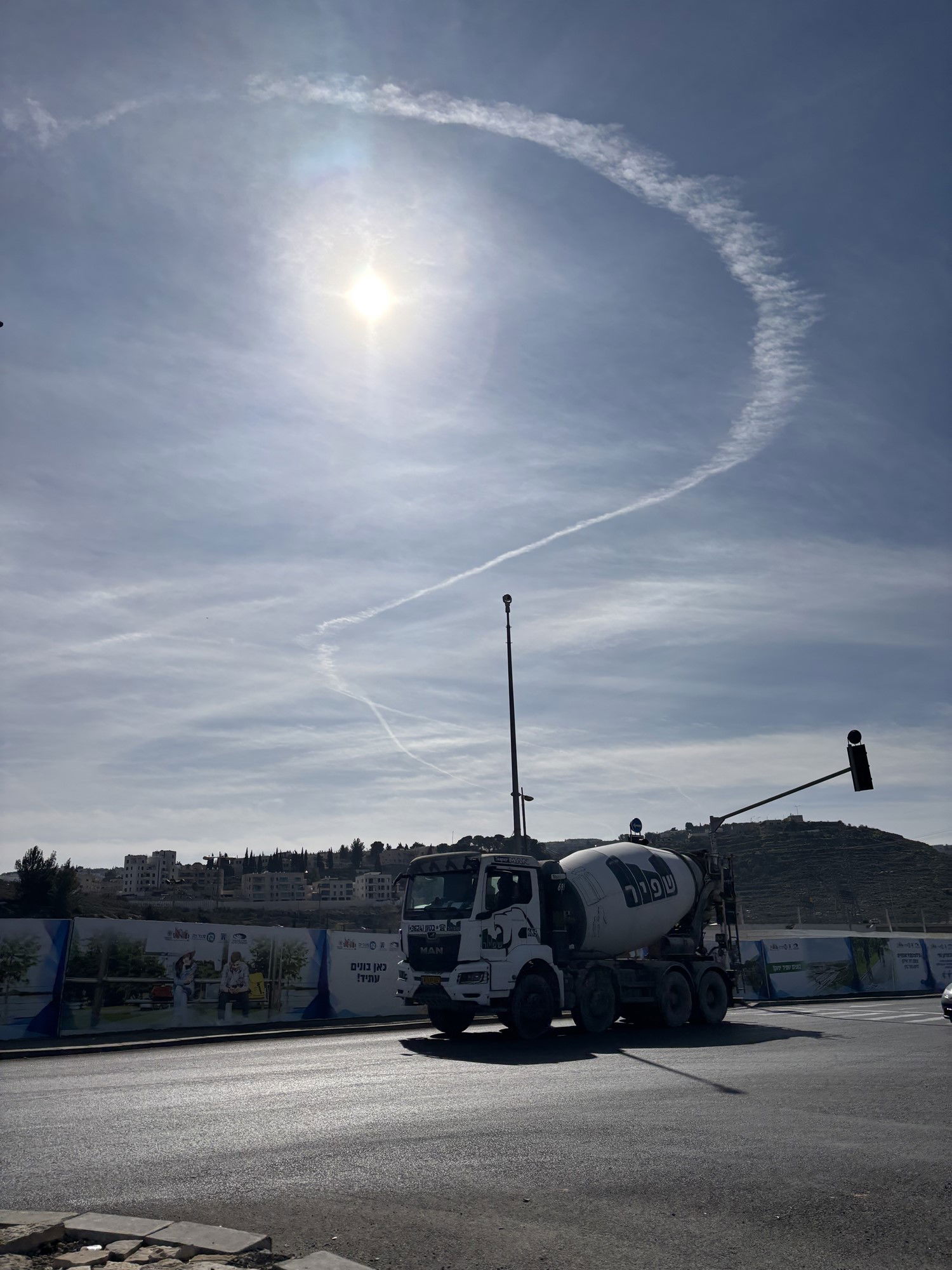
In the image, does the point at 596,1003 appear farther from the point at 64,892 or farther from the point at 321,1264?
the point at 64,892

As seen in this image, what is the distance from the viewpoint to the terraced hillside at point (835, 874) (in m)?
71.9

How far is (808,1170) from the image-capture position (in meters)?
6.68

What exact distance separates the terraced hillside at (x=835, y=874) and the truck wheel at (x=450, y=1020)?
47642 mm

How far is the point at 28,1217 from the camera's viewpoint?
5.45 m

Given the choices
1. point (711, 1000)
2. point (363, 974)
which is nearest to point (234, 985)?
point (363, 974)

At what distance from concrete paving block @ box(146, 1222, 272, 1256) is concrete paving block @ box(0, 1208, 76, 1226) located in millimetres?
603

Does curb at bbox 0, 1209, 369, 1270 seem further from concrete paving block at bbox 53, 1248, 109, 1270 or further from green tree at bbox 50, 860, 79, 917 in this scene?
green tree at bbox 50, 860, 79, 917

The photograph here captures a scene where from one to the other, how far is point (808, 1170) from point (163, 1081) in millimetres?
7795

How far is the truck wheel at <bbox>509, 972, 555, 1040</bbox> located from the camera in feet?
52.9

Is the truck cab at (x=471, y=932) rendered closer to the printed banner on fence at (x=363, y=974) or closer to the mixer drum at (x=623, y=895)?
the mixer drum at (x=623, y=895)

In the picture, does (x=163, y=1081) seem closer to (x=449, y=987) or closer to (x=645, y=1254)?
(x=449, y=987)

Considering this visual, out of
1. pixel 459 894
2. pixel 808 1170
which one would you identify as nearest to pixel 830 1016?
pixel 459 894

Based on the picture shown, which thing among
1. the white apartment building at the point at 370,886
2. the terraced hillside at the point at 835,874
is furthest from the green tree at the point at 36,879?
the white apartment building at the point at 370,886

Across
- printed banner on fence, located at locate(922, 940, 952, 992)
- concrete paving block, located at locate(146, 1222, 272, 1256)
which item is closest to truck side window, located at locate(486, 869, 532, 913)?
concrete paving block, located at locate(146, 1222, 272, 1256)
